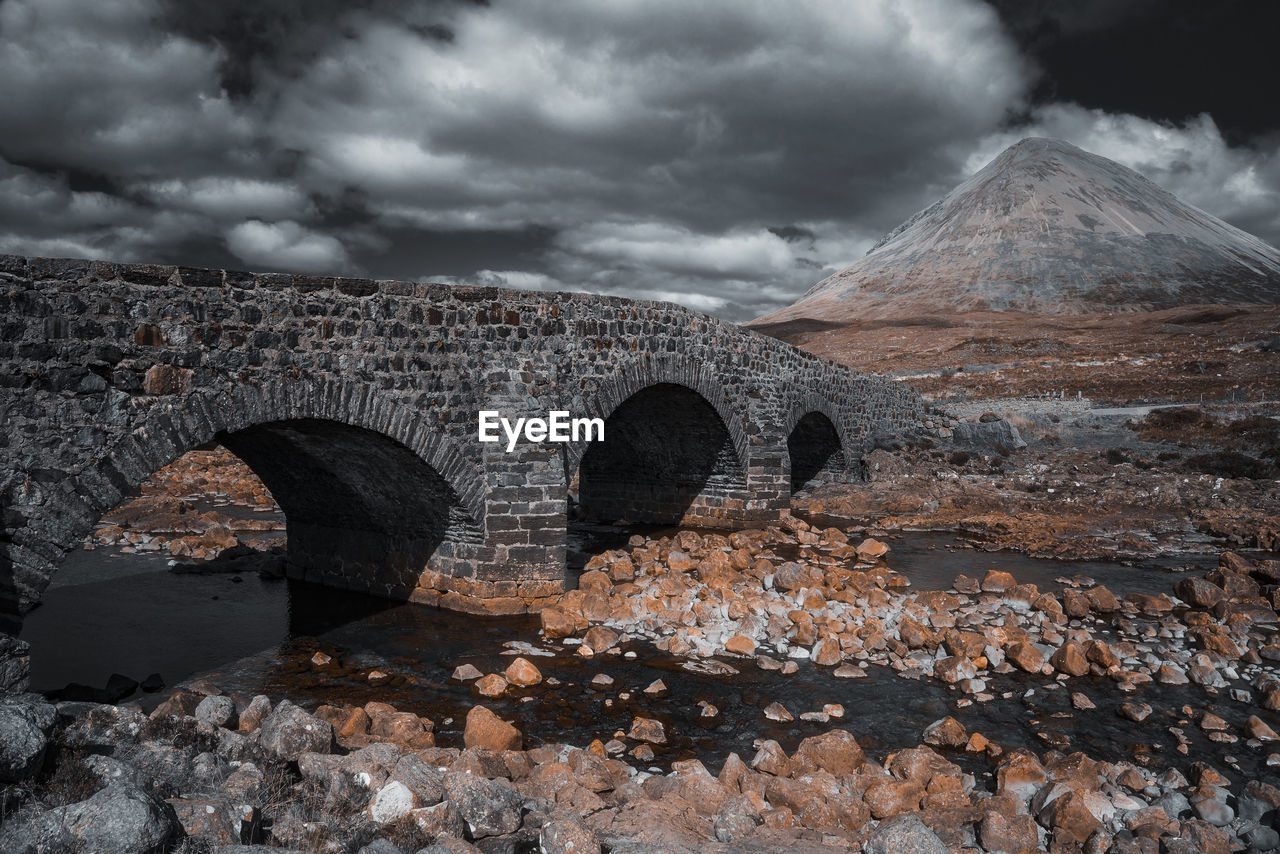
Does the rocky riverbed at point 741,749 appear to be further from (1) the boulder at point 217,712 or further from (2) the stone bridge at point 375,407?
(2) the stone bridge at point 375,407

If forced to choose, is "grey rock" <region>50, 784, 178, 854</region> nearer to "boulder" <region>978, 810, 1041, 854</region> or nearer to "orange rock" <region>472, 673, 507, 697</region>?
"orange rock" <region>472, 673, 507, 697</region>

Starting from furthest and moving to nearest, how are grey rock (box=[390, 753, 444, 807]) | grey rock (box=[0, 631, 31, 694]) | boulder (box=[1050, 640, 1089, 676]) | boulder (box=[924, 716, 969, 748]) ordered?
1. boulder (box=[1050, 640, 1089, 676])
2. boulder (box=[924, 716, 969, 748])
3. grey rock (box=[0, 631, 31, 694])
4. grey rock (box=[390, 753, 444, 807])

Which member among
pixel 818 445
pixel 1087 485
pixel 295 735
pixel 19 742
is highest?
pixel 818 445

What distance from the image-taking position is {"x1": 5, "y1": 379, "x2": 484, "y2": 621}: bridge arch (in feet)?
23.4

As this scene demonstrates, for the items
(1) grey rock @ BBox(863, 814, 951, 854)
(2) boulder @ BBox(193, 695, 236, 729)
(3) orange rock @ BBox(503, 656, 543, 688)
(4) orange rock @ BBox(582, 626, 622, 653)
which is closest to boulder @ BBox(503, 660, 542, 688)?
(3) orange rock @ BBox(503, 656, 543, 688)

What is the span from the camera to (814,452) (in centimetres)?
2398

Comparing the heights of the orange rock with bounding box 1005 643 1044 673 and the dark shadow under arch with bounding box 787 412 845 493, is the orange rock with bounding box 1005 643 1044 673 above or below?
below

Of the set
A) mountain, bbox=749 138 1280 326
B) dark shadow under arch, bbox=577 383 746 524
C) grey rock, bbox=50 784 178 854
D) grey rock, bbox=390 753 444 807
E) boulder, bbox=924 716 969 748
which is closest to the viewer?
grey rock, bbox=50 784 178 854

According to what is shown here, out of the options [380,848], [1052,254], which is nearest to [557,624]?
[380,848]

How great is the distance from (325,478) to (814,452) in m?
15.9

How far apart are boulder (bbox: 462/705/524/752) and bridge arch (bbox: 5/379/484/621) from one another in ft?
12.3

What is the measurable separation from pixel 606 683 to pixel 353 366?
4.82 m

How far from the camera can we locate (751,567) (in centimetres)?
1391

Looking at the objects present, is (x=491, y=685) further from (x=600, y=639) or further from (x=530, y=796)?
(x=530, y=796)
